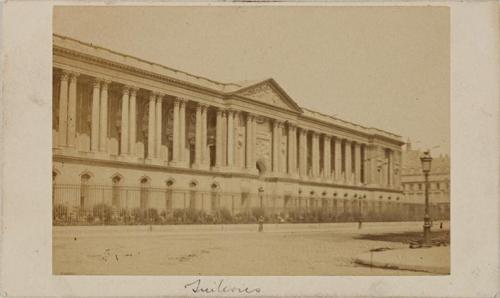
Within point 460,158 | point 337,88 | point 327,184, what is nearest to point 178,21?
point 337,88

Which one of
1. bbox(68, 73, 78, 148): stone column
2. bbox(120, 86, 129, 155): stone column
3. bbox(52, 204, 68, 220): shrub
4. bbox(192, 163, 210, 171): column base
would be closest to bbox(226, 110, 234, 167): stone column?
bbox(192, 163, 210, 171): column base

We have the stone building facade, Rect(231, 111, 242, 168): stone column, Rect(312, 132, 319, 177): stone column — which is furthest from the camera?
Rect(312, 132, 319, 177): stone column

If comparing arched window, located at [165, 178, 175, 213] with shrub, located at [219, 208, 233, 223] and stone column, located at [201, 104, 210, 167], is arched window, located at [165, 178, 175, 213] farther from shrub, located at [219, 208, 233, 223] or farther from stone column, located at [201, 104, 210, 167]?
shrub, located at [219, 208, 233, 223]

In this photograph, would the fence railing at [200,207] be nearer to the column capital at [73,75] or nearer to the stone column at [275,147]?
the stone column at [275,147]

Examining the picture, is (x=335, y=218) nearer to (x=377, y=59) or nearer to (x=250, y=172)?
(x=250, y=172)

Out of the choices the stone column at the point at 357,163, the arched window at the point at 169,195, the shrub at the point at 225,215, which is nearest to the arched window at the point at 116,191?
the arched window at the point at 169,195

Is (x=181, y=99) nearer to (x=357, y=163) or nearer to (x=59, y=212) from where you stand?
(x=357, y=163)

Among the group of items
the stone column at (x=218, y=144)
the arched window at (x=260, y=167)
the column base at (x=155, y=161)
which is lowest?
the arched window at (x=260, y=167)
